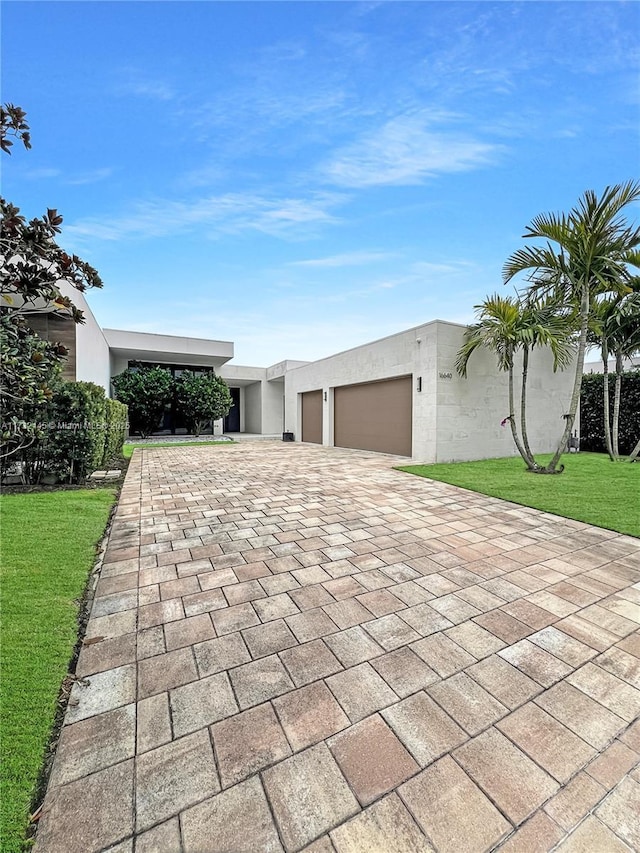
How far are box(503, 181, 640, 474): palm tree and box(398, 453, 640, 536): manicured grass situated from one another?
3.07 ft

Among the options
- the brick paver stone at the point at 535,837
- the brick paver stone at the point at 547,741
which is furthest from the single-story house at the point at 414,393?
the brick paver stone at the point at 535,837

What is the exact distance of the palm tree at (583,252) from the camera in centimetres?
640

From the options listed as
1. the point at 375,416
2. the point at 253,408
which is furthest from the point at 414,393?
the point at 253,408

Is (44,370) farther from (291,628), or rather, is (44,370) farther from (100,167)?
(100,167)

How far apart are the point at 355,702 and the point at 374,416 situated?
1071 cm

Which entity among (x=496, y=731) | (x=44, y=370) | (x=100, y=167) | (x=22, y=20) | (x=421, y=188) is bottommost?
(x=496, y=731)

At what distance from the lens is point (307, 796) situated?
1.33 metres

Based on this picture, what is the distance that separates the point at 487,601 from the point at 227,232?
39.1ft

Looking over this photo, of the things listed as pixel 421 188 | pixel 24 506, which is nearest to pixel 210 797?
pixel 24 506

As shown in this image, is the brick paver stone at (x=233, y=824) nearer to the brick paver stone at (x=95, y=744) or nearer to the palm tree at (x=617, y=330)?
the brick paver stone at (x=95, y=744)

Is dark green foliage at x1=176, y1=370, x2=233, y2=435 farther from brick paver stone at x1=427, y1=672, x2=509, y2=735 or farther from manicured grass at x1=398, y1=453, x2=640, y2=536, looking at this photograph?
brick paver stone at x1=427, y1=672, x2=509, y2=735

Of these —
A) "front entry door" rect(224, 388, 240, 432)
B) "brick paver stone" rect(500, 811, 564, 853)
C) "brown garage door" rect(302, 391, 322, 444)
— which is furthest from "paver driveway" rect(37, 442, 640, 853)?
"front entry door" rect(224, 388, 240, 432)

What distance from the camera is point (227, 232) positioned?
11477 millimetres

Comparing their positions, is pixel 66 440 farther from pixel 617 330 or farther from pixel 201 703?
pixel 617 330
